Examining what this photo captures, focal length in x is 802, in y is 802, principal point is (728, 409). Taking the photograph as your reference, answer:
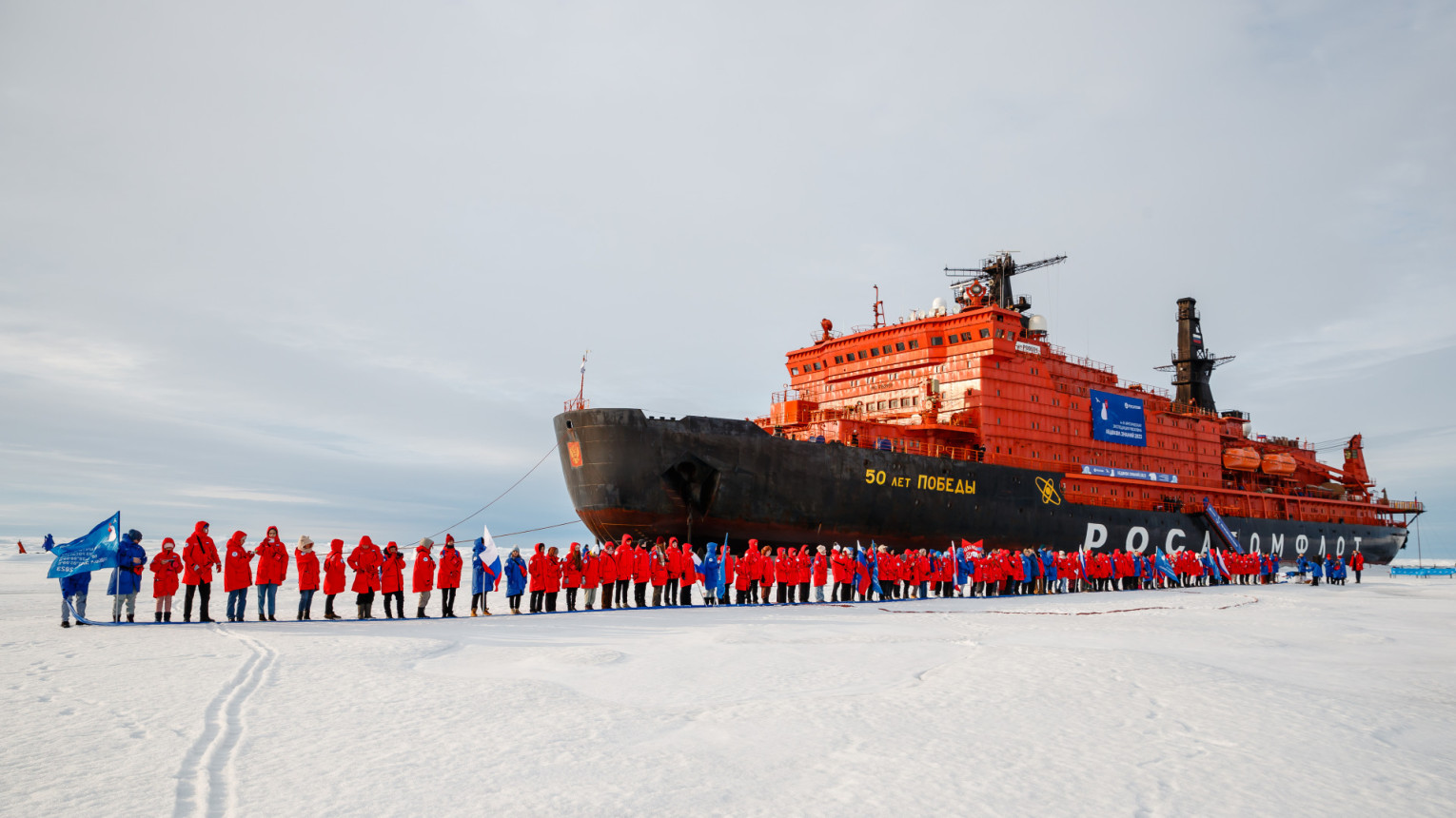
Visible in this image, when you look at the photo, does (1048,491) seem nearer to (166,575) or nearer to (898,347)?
(898,347)

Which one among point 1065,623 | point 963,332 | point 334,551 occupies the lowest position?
point 1065,623

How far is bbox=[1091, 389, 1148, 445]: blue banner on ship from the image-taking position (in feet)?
94.4

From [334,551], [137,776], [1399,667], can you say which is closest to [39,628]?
[334,551]

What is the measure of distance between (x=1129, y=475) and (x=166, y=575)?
95.8 feet

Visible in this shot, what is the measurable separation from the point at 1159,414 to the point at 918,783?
31973 mm

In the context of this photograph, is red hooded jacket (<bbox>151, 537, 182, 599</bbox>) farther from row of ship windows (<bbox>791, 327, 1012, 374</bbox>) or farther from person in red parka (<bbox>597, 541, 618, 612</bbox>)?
row of ship windows (<bbox>791, 327, 1012, 374</bbox>)

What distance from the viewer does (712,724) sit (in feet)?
16.8

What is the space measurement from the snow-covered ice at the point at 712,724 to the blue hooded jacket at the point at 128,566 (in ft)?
2.75

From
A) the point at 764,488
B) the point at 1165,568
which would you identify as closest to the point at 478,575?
the point at 764,488

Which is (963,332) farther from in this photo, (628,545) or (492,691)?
(492,691)

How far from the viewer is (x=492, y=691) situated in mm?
6020

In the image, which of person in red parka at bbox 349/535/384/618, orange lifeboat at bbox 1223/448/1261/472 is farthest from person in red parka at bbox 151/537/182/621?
orange lifeboat at bbox 1223/448/1261/472

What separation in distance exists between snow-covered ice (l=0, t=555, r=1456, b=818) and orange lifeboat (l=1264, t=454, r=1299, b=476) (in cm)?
3239

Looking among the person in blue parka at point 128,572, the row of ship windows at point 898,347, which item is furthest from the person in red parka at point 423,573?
the row of ship windows at point 898,347
